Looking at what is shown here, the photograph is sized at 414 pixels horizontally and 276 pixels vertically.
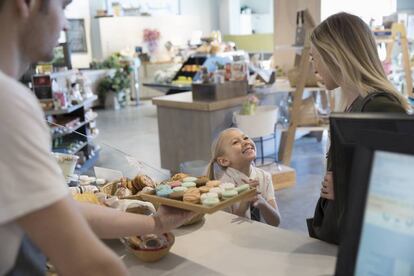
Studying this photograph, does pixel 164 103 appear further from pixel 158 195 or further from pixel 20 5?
pixel 20 5

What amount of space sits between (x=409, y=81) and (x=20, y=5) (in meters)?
5.92

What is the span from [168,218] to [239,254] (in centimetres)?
25

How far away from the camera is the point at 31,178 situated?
70 cm

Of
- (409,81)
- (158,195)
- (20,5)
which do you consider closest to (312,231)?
(158,195)

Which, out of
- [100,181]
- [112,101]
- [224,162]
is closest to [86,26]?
[112,101]

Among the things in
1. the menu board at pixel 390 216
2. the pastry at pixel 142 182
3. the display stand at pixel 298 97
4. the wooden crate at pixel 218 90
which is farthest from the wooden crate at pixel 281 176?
the menu board at pixel 390 216

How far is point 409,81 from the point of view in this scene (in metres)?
5.94

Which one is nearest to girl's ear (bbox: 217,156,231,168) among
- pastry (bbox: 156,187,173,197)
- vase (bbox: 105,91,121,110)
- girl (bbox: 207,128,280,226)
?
girl (bbox: 207,128,280,226)

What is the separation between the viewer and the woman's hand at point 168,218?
1396 mm

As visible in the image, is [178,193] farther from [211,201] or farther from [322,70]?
[322,70]

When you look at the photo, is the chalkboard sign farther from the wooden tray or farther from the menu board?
the menu board

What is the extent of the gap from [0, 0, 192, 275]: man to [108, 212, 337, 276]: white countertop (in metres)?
0.57

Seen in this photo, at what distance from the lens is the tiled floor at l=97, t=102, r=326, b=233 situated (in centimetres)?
322

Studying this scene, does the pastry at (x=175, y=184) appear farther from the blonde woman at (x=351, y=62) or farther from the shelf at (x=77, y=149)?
the shelf at (x=77, y=149)
